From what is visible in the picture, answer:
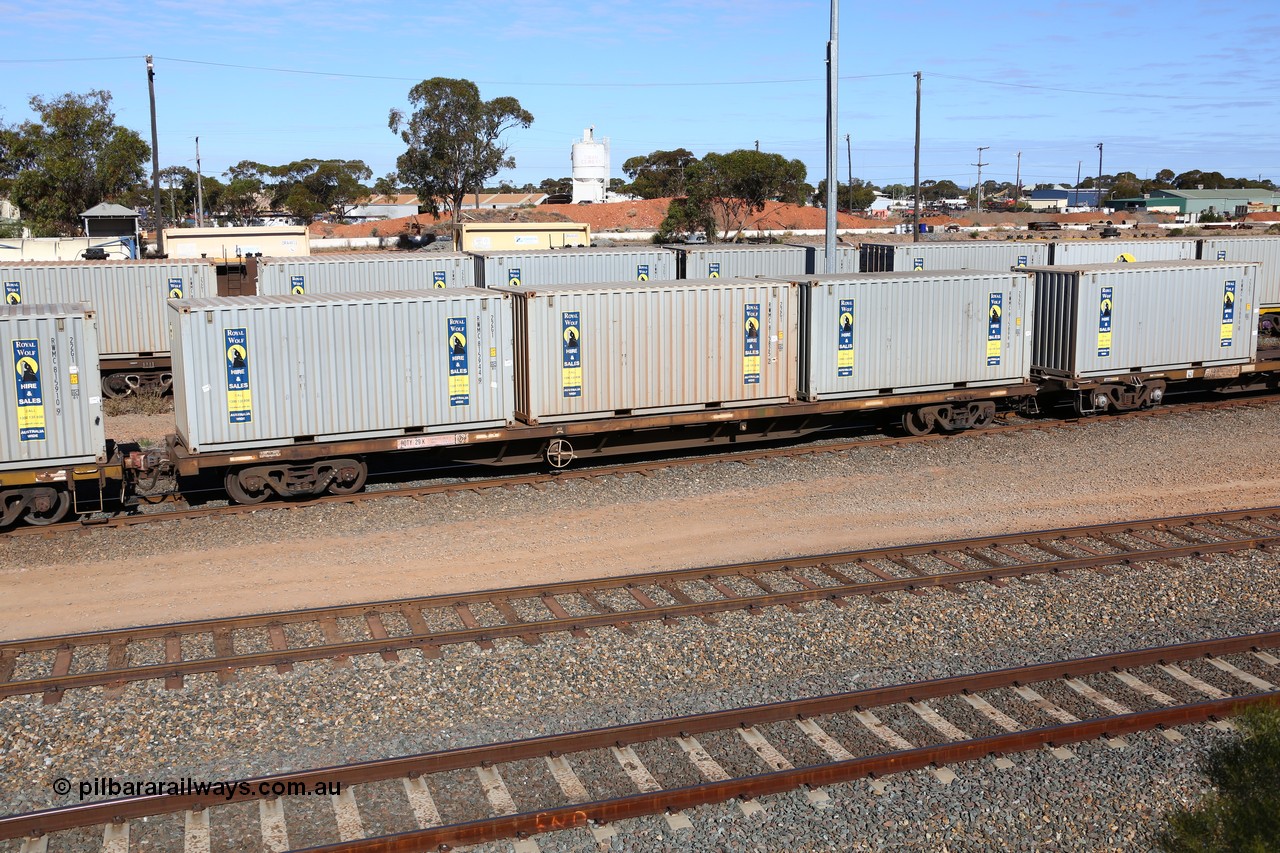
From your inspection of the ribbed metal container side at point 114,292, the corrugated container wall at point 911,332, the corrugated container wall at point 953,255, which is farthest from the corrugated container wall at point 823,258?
the ribbed metal container side at point 114,292

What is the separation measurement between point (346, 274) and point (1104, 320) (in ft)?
54.0

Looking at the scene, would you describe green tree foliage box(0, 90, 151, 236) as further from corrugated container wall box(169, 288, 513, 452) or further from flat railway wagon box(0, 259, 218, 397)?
corrugated container wall box(169, 288, 513, 452)

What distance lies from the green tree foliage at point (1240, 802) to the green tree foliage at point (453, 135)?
65842mm

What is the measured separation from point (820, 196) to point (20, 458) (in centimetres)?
11226

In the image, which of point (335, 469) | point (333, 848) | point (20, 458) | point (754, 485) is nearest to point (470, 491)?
point (335, 469)

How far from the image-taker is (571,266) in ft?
93.8

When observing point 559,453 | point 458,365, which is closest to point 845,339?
point 559,453

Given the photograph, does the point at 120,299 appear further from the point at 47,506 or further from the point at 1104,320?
the point at 1104,320

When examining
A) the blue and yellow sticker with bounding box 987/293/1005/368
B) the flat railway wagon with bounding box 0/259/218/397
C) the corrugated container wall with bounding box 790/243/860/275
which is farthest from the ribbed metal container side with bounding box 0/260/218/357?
the blue and yellow sticker with bounding box 987/293/1005/368

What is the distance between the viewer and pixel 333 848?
21.6 feet

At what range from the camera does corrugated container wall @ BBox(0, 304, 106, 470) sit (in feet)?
44.9

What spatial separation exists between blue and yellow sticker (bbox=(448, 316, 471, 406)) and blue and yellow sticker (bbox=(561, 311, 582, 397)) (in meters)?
1.47

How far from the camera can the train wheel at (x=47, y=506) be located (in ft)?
46.1

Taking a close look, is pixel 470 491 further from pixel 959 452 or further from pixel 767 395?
pixel 959 452
